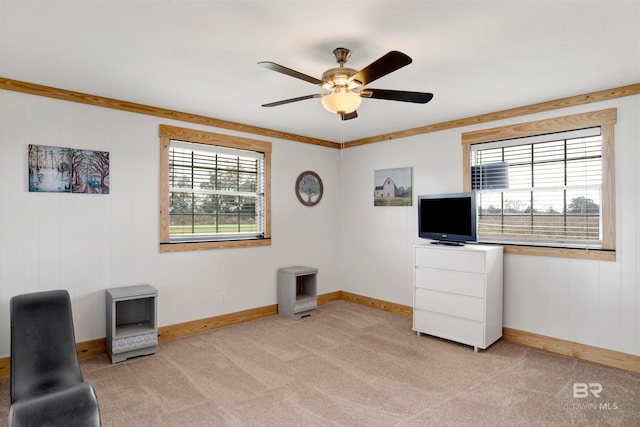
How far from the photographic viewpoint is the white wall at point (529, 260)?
10.6 ft

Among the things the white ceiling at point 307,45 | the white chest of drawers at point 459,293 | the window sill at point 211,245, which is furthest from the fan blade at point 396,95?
the window sill at point 211,245

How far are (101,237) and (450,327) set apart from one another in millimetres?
3666

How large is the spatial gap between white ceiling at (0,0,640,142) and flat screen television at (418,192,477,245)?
40.5 inches

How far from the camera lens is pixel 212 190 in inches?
173

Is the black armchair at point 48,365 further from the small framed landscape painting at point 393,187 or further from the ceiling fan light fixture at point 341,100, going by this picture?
the small framed landscape painting at point 393,187

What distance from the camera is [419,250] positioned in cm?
412

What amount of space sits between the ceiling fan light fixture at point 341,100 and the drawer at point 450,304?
237cm

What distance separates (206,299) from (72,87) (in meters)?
2.55

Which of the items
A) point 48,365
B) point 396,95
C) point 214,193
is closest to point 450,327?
point 396,95

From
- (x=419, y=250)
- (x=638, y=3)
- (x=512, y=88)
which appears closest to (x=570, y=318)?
(x=419, y=250)

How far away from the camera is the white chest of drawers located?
362 centimetres

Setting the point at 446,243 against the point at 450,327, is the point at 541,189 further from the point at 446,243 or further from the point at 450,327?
the point at 450,327

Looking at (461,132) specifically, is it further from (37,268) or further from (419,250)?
(37,268)

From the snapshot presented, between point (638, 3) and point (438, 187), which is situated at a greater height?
point (638, 3)
